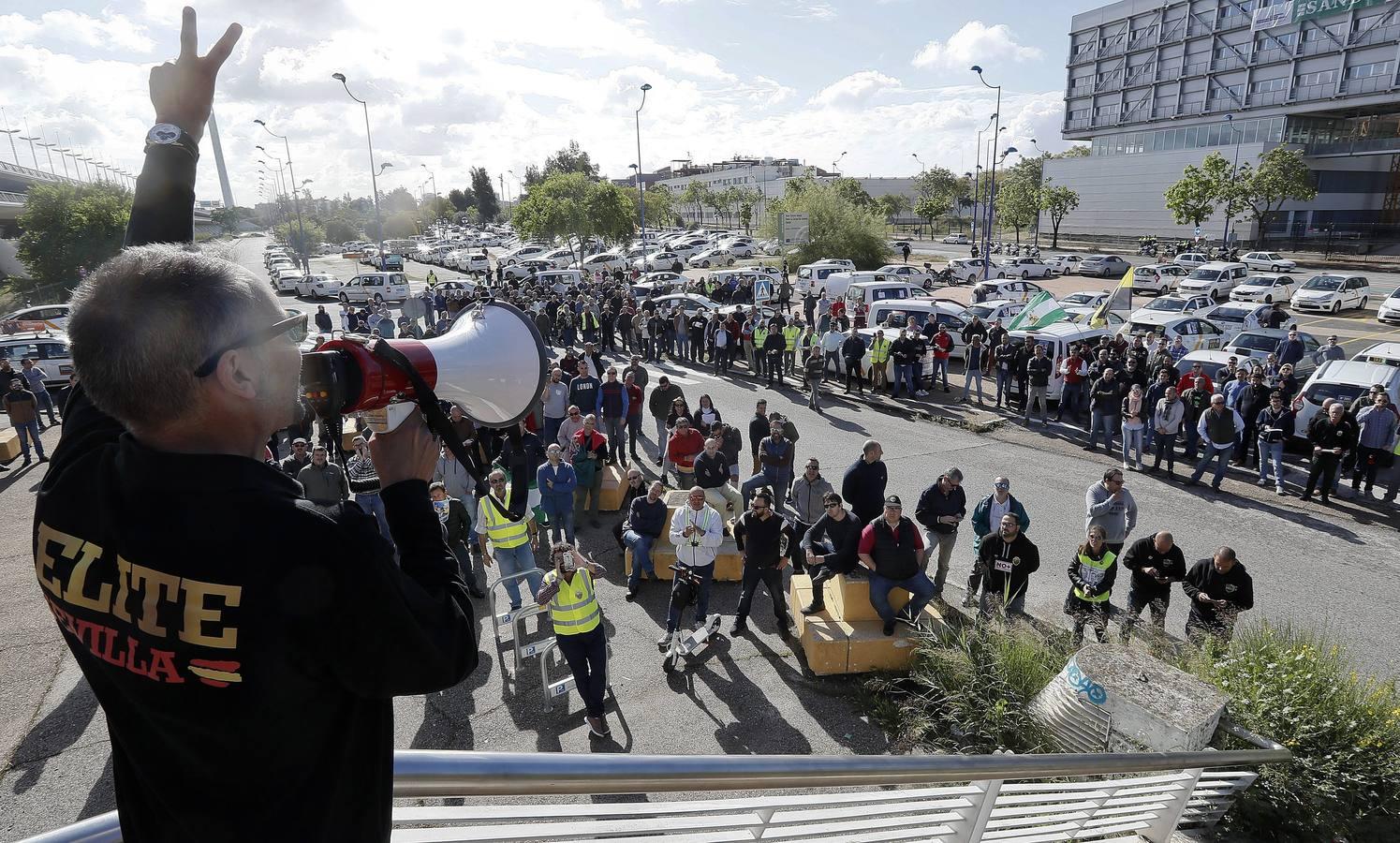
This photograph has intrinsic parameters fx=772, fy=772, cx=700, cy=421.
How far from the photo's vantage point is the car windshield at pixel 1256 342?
698 inches

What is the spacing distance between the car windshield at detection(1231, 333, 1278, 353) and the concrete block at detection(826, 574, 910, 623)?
1490 centimetres

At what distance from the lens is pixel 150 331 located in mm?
1171

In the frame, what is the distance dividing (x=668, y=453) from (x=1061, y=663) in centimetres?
631

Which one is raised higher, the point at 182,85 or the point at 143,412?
the point at 182,85

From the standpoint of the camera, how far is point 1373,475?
11.6m

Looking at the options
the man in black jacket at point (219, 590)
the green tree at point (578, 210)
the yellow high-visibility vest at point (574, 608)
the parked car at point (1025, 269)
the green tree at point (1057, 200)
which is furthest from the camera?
the green tree at point (1057, 200)

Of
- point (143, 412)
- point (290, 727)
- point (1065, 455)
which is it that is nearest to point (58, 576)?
point (143, 412)

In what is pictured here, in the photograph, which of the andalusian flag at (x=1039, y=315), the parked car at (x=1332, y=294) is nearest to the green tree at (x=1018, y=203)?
the parked car at (x=1332, y=294)

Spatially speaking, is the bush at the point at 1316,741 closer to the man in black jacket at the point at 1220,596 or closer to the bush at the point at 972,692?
the man in black jacket at the point at 1220,596

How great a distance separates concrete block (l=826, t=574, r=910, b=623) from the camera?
7.93 metres

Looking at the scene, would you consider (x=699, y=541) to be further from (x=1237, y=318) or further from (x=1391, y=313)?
(x=1391, y=313)

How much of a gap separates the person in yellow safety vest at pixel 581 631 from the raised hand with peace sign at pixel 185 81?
17.3 ft

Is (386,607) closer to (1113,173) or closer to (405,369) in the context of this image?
(405,369)

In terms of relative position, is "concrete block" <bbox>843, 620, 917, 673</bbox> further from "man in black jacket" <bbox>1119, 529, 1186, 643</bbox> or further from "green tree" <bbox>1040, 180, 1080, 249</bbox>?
"green tree" <bbox>1040, 180, 1080, 249</bbox>
